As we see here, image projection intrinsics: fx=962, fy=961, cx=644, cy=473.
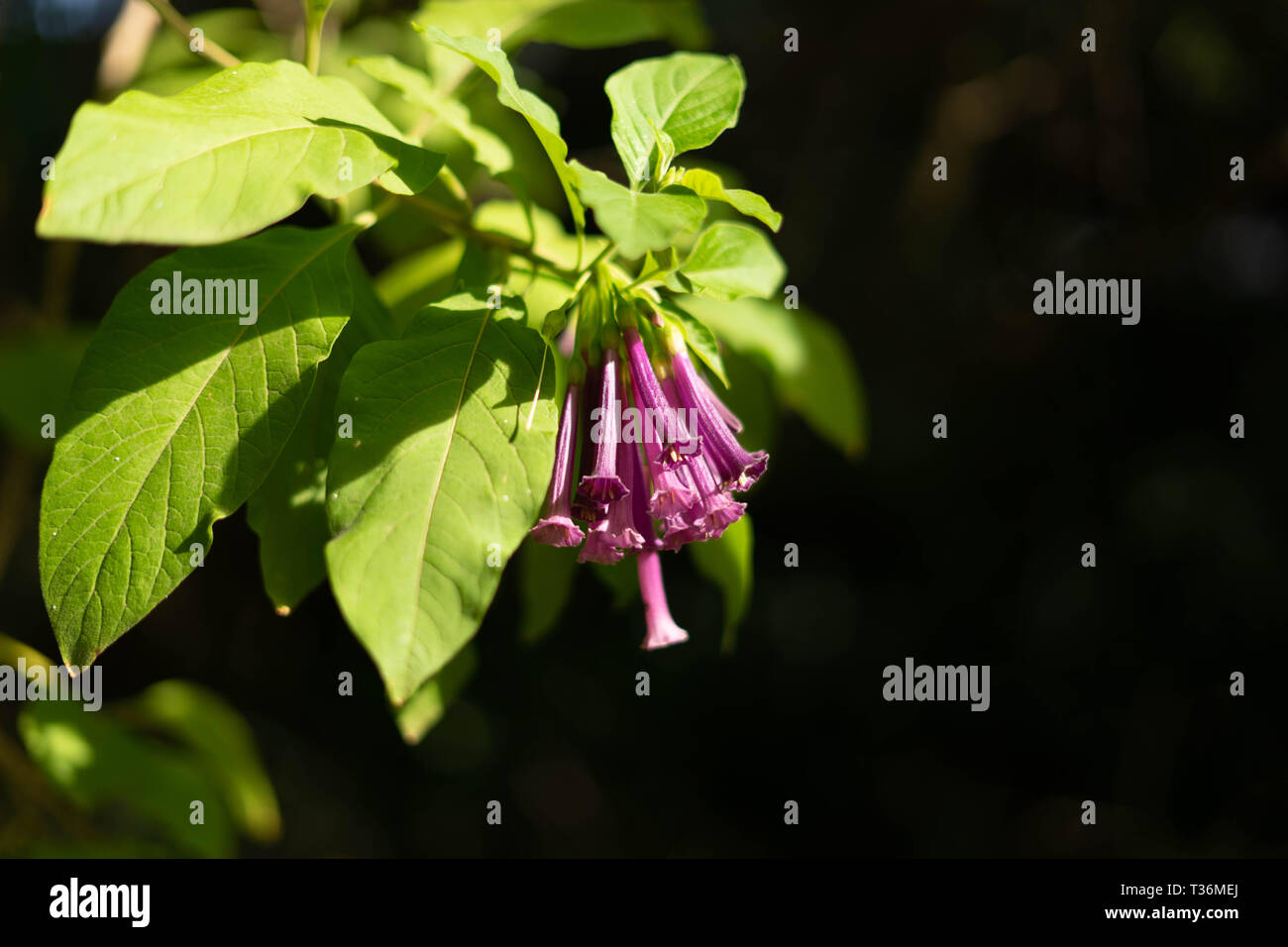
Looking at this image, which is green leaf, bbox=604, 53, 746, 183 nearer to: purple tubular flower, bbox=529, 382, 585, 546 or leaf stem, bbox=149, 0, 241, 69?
purple tubular flower, bbox=529, 382, 585, 546

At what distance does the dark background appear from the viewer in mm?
3607

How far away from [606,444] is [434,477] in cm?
25

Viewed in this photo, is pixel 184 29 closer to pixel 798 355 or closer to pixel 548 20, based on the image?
pixel 548 20

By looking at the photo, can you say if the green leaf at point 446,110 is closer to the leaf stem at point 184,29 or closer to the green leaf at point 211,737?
the leaf stem at point 184,29

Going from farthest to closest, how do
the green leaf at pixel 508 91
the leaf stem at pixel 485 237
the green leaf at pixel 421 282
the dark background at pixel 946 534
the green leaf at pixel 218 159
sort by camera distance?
1. the dark background at pixel 946 534
2. the green leaf at pixel 421 282
3. the leaf stem at pixel 485 237
4. the green leaf at pixel 508 91
5. the green leaf at pixel 218 159

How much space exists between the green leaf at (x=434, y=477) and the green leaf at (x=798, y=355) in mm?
898

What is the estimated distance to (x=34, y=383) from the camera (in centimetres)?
235

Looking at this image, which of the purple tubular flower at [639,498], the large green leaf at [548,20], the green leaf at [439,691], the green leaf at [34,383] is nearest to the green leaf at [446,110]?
the large green leaf at [548,20]

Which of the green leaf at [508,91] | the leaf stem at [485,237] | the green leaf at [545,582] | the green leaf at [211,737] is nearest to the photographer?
the green leaf at [508,91]

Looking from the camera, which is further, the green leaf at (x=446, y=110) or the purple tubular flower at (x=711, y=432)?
the green leaf at (x=446, y=110)

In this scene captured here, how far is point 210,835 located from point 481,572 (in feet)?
5.36

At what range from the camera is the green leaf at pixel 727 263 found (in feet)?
4.77

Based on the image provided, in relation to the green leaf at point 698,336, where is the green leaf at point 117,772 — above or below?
below

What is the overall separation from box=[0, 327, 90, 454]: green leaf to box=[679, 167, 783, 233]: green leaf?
175 cm
